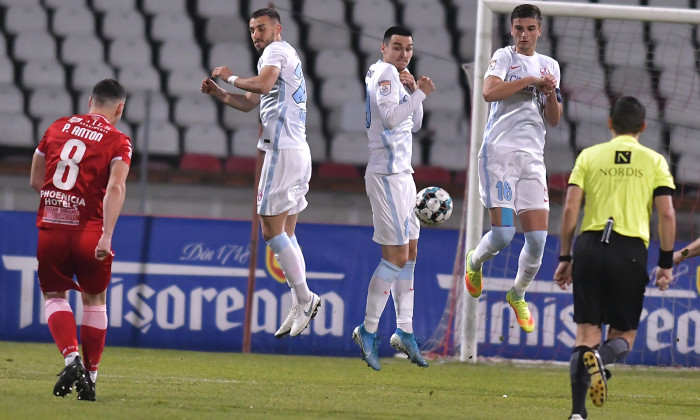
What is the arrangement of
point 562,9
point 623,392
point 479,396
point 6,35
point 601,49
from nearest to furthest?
point 479,396 < point 623,392 < point 562,9 < point 601,49 < point 6,35

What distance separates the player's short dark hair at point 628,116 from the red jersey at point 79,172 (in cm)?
280

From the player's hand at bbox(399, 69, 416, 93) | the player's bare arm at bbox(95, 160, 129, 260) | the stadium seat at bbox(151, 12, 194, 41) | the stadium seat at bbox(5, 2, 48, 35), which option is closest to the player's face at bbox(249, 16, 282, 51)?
the player's hand at bbox(399, 69, 416, 93)

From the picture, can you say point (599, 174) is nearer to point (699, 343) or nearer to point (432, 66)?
point (699, 343)

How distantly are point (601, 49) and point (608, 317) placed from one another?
744 cm

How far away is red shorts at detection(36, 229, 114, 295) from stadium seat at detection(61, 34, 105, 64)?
10038 millimetres

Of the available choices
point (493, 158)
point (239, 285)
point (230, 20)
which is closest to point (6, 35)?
point (230, 20)

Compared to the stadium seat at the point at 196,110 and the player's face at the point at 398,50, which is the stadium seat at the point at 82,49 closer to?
the stadium seat at the point at 196,110

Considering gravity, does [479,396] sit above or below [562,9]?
below

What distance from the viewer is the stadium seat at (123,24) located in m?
16.8

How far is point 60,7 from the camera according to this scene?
17.1m

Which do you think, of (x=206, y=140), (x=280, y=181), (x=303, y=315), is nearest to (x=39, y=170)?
(x=280, y=181)

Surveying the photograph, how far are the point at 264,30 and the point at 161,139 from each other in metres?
6.88

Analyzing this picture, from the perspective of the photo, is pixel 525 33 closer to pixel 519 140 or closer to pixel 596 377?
pixel 519 140

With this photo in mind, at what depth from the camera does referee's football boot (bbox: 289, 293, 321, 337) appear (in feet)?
27.1
